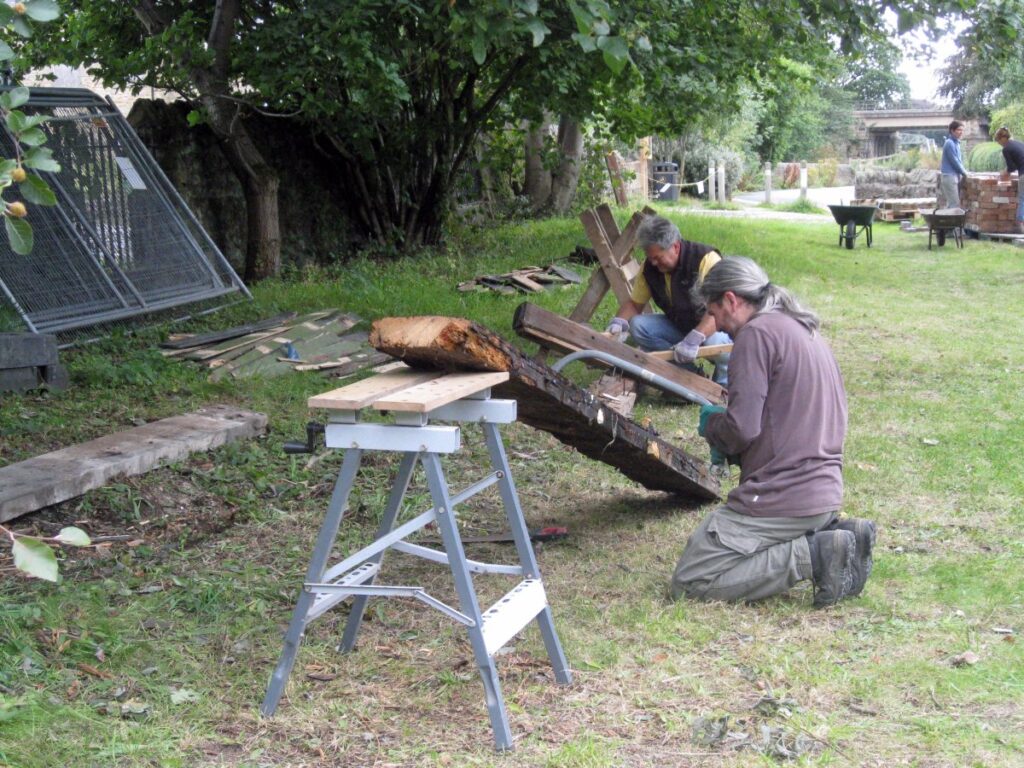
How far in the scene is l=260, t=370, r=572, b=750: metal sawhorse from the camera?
3.62 meters

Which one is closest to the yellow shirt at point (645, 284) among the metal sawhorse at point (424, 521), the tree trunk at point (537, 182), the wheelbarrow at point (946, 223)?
the metal sawhorse at point (424, 521)

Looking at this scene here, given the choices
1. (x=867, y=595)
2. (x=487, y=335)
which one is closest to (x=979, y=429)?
(x=867, y=595)

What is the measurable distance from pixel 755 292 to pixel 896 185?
2586 cm

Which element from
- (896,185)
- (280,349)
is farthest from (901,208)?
(280,349)

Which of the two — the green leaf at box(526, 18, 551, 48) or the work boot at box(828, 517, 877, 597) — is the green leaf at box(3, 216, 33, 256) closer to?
the green leaf at box(526, 18, 551, 48)

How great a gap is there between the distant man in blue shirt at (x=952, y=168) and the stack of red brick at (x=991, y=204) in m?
0.36

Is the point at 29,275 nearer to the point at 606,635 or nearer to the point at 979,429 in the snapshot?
the point at 606,635

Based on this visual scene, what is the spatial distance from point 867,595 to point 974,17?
642cm

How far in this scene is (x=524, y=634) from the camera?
4625 mm

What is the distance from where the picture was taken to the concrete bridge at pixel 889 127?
58688 millimetres

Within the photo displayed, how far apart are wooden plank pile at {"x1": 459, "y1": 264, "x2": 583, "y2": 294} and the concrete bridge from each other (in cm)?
4786

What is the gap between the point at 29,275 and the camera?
9.13m

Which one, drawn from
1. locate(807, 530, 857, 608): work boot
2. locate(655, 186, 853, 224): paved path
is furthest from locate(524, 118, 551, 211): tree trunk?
locate(807, 530, 857, 608): work boot

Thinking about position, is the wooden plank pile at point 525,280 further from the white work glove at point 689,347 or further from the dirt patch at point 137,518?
the dirt patch at point 137,518
